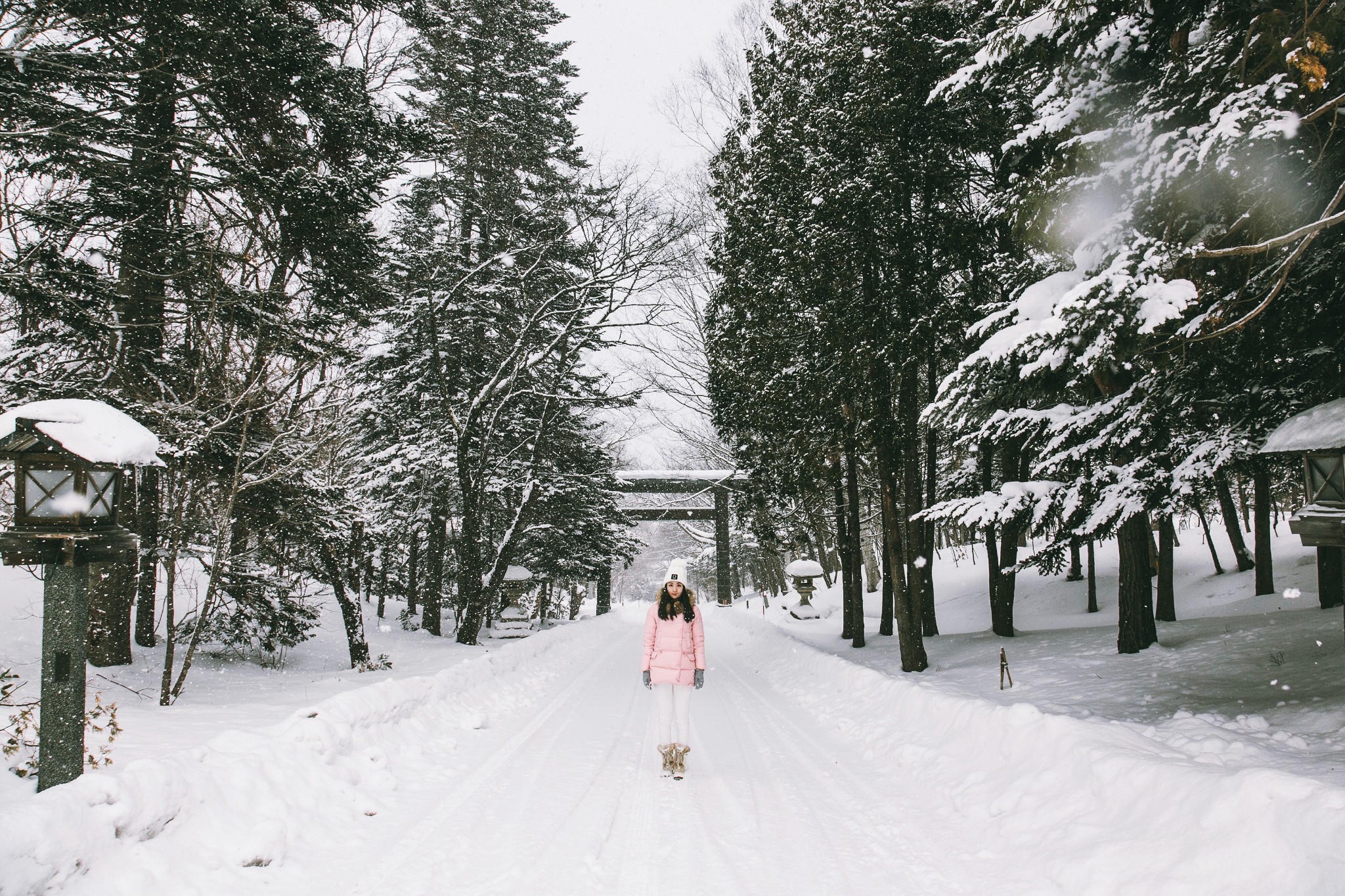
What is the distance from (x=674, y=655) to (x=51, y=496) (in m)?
4.37

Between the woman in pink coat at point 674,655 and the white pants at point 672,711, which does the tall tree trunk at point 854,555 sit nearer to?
the woman in pink coat at point 674,655

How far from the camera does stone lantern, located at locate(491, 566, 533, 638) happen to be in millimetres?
18422

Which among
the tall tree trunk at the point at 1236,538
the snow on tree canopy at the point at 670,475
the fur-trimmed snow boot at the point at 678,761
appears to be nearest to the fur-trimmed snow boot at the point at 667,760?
the fur-trimmed snow boot at the point at 678,761

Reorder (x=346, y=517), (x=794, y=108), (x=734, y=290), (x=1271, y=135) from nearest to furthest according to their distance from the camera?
(x=1271, y=135) → (x=346, y=517) → (x=794, y=108) → (x=734, y=290)

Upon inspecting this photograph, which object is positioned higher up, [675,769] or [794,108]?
[794,108]

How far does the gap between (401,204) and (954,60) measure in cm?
986

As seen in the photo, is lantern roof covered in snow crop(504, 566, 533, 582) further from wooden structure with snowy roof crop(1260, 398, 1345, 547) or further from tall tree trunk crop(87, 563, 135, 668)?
wooden structure with snowy roof crop(1260, 398, 1345, 547)

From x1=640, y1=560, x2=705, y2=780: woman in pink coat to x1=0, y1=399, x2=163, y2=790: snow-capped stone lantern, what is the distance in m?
3.68

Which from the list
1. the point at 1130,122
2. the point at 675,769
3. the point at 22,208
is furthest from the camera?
the point at 22,208

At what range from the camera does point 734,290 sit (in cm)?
1266

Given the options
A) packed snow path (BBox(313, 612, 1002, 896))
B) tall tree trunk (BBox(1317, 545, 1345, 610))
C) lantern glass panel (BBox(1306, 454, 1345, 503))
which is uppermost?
lantern glass panel (BBox(1306, 454, 1345, 503))

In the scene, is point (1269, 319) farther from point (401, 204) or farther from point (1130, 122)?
point (401, 204)

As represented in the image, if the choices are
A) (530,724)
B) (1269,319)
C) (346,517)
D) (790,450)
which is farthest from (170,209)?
(1269,319)

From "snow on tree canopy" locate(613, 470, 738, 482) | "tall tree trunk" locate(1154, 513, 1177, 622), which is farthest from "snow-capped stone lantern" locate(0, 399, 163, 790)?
"snow on tree canopy" locate(613, 470, 738, 482)
